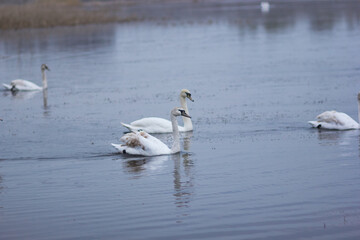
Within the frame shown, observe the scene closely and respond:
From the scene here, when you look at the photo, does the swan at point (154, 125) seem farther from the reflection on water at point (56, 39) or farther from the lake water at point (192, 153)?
the reflection on water at point (56, 39)

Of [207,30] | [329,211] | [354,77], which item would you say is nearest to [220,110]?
[354,77]

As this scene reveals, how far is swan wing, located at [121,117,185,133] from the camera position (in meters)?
15.0

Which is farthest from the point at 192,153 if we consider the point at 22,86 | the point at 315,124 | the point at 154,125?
the point at 22,86

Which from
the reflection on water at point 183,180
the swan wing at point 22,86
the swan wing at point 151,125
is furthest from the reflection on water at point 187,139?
the swan wing at point 22,86

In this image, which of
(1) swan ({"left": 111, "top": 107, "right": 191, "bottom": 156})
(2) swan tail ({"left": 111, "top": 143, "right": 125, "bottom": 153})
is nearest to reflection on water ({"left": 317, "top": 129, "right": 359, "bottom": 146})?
(1) swan ({"left": 111, "top": 107, "right": 191, "bottom": 156})

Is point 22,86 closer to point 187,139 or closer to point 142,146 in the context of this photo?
point 187,139

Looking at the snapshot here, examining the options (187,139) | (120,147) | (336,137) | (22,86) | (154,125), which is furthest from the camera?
(22,86)

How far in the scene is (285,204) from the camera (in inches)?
358

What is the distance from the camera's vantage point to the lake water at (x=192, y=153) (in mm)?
8562

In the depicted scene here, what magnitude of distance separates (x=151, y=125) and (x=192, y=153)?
7.42 ft

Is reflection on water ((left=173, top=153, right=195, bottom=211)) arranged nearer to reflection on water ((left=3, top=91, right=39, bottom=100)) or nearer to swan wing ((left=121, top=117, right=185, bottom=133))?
swan wing ((left=121, top=117, right=185, bottom=133))

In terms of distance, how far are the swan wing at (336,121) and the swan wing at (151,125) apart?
281 centimetres

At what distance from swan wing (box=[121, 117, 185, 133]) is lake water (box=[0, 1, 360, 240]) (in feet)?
0.90

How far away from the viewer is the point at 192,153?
512 inches
